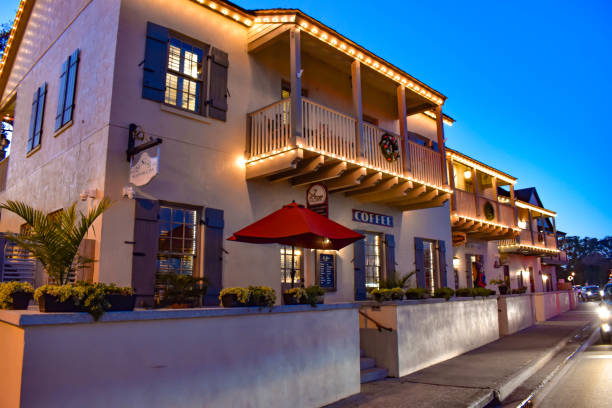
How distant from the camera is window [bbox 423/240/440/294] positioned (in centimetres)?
1532

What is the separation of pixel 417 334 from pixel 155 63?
7458 mm

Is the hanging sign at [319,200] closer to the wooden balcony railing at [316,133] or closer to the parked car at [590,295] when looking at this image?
the wooden balcony railing at [316,133]

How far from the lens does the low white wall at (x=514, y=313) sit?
15414mm

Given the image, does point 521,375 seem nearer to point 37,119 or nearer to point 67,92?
point 67,92

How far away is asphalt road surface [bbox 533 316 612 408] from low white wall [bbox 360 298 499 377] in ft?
7.38

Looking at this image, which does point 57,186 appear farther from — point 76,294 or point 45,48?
point 76,294

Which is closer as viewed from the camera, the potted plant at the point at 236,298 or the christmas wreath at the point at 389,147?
the potted plant at the point at 236,298

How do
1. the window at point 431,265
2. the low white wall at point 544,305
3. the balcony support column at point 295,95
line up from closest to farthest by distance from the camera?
the balcony support column at point 295,95 < the window at point 431,265 < the low white wall at point 544,305

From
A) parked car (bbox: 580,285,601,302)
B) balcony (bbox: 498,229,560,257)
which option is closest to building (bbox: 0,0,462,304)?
balcony (bbox: 498,229,560,257)

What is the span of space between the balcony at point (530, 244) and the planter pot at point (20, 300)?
24136 mm

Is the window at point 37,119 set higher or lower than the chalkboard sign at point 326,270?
higher

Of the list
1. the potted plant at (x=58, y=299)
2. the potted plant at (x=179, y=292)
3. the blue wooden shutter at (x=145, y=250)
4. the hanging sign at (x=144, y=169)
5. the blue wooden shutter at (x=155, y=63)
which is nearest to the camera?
→ the potted plant at (x=58, y=299)

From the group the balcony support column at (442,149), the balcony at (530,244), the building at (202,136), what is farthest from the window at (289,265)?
the balcony at (530,244)

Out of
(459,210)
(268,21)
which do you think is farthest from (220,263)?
(459,210)
